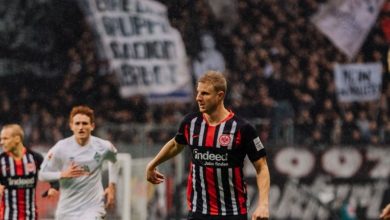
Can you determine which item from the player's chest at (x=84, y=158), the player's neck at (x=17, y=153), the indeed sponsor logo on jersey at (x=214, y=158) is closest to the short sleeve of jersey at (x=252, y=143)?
the indeed sponsor logo on jersey at (x=214, y=158)

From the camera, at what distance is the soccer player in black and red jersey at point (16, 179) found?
10211 millimetres

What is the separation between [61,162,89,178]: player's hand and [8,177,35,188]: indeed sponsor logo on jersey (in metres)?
0.90

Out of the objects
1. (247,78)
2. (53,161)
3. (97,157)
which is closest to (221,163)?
(97,157)

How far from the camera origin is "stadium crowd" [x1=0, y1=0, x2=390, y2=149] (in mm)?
20188

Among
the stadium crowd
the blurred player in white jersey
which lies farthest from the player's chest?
the stadium crowd

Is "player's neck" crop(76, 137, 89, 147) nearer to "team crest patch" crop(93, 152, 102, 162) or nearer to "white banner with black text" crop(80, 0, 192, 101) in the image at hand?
"team crest patch" crop(93, 152, 102, 162)

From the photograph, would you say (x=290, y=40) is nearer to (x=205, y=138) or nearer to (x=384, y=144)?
(x=384, y=144)

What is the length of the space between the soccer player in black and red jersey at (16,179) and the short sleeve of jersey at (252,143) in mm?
3635

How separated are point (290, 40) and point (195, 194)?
15.2 m

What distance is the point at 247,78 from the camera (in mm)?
21281

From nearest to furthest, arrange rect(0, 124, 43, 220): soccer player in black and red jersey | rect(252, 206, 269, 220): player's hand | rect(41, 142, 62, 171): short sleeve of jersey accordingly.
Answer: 1. rect(252, 206, 269, 220): player's hand
2. rect(41, 142, 62, 171): short sleeve of jersey
3. rect(0, 124, 43, 220): soccer player in black and red jersey

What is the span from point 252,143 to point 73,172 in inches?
104

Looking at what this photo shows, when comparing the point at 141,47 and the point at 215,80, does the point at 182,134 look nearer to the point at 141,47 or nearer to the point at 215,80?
the point at 215,80

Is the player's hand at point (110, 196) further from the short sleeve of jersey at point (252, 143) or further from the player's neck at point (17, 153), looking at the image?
the short sleeve of jersey at point (252, 143)
